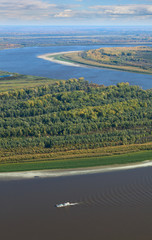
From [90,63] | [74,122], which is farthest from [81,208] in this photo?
[90,63]

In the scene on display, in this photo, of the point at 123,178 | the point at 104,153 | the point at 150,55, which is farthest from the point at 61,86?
the point at 150,55

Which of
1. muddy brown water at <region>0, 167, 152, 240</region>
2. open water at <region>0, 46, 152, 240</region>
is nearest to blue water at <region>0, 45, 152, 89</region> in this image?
open water at <region>0, 46, 152, 240</region>

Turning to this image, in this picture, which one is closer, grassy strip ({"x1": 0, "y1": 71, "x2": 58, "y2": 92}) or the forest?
the forest

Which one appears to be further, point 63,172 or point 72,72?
point 72,72

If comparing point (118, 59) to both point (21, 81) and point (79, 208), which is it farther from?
point (79, 208)

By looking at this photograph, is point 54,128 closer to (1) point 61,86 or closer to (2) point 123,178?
(2) point 123,178

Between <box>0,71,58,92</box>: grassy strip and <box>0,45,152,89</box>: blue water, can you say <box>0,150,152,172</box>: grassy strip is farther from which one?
<box>0,71,58,92</box>: grassy strip
